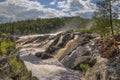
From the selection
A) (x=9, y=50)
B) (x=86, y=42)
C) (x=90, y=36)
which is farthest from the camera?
(x=90, y=36)

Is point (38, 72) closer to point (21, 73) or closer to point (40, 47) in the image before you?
→ point (21, 73)

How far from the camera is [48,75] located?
53656 millimetres

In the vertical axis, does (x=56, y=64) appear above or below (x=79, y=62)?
below

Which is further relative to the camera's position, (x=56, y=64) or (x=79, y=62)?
(x=56, y=64)

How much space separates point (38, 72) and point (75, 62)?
10185 millimetres

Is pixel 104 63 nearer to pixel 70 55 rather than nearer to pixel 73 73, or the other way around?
pixel 73 73

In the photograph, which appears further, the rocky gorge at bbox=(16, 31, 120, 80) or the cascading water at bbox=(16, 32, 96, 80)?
the cascading water at bbox=(16, 32, 96, 80)

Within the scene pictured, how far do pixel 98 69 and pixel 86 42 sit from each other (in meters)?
52.0

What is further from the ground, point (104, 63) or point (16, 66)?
point (104, 63)

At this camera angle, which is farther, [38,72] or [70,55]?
[70,55]

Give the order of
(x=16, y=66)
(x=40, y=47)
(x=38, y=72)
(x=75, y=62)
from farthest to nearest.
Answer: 1. (x=40, y=47)
2. (x=75, y=62)
3. (x=38, y=72)
4. (x=16, y=66)

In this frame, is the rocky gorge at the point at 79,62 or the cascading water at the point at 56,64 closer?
the rocky gorge at the point at 79,62

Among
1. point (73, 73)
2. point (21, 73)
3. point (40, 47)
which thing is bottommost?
point (40, 47)

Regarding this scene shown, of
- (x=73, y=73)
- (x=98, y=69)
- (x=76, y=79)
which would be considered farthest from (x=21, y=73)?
(x=73, y=73)
